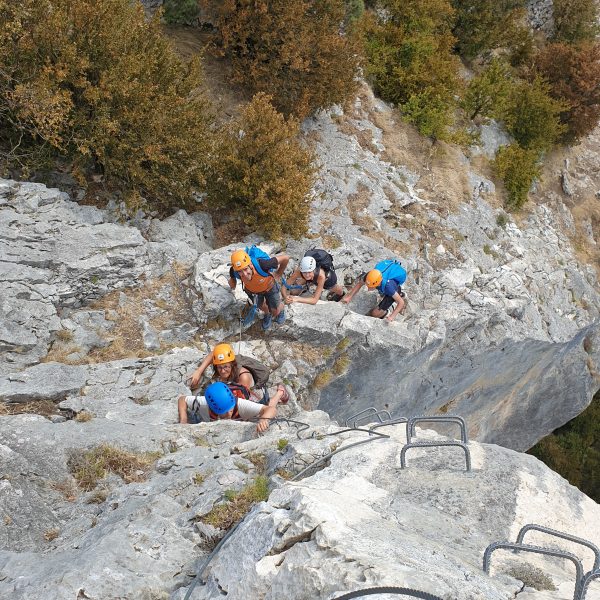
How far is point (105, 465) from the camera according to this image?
6.46 metres

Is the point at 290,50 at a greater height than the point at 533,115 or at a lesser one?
lesser

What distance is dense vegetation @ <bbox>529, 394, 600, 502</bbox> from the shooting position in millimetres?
22438

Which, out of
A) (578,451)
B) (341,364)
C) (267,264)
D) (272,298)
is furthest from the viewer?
(578,451)

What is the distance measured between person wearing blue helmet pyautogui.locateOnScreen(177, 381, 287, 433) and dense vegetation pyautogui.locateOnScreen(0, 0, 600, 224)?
15.0 feet

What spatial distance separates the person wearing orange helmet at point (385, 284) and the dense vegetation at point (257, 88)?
1.91 meters

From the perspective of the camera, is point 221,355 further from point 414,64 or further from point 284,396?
point 414,64

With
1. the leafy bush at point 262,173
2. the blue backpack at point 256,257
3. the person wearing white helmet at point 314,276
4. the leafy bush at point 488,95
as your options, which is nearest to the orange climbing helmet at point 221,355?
the blue backpack at point 256,257

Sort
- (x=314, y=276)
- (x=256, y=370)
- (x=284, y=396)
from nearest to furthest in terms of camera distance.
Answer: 1. (x=256, y=370)
2. (x=284, y=396)
3. (x=314, y=276)

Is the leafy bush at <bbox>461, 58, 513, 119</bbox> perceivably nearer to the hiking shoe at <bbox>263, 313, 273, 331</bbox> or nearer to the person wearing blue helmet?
the hiking shoe at <bbox>263, 313, 273, 331</bbox>

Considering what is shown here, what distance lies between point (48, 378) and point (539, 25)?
23186mm

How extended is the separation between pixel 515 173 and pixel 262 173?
954 cm

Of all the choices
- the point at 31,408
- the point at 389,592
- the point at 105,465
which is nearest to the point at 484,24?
the point at 31,408

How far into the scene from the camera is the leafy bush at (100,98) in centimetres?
908

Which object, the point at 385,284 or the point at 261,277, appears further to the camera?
the point at 385,284
